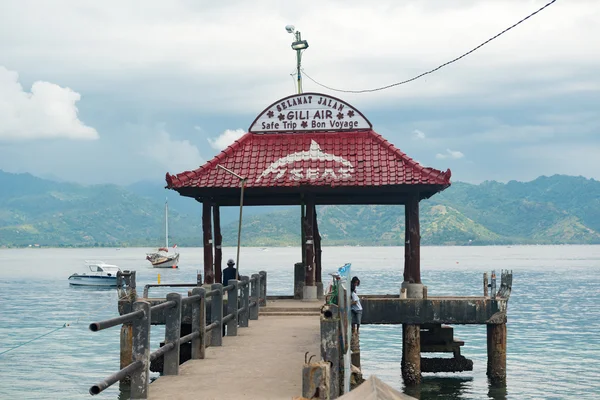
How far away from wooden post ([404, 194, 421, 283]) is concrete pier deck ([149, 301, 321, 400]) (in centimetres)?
704

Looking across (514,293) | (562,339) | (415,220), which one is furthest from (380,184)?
(514,293)

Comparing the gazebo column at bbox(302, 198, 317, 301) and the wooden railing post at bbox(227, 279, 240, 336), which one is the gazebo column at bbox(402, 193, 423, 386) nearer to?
the gazebo column at bbox(302, 198, 317, 301)

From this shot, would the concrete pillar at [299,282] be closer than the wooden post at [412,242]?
No

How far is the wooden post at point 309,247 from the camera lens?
2903 centimetres

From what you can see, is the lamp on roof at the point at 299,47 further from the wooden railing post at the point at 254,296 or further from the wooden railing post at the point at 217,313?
the wooden railing post at the point at 217,313

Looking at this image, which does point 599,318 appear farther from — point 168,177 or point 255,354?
point 255,354

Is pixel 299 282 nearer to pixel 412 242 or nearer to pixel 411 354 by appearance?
pixel 412 242

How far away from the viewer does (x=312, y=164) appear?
2944 cm

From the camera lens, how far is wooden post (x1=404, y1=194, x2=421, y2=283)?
92.2ft

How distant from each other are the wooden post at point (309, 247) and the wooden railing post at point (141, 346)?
1691 centimetres

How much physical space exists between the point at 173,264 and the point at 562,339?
386 ft

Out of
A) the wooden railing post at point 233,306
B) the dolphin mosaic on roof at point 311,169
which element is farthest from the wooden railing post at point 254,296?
the dolphin mosaic on roof at point 311,169

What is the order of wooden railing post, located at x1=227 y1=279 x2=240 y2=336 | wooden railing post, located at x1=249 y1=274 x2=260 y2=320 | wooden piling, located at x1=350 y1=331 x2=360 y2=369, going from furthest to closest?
wooden railing post, located at x1=249 y1=274 x2=260 y2=320 < wooden piling, located at x1=350 y1=331 x2=360 y2=369 < wooden railing post, located at x1=227 y1=279 x2=240 y2=336

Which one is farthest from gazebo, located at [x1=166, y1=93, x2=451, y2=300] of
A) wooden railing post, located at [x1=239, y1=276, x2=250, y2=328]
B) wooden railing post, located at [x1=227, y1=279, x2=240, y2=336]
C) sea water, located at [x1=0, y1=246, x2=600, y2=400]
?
wooden railing post, located at [x1=227, y1=279, x2=240, y2=336]
